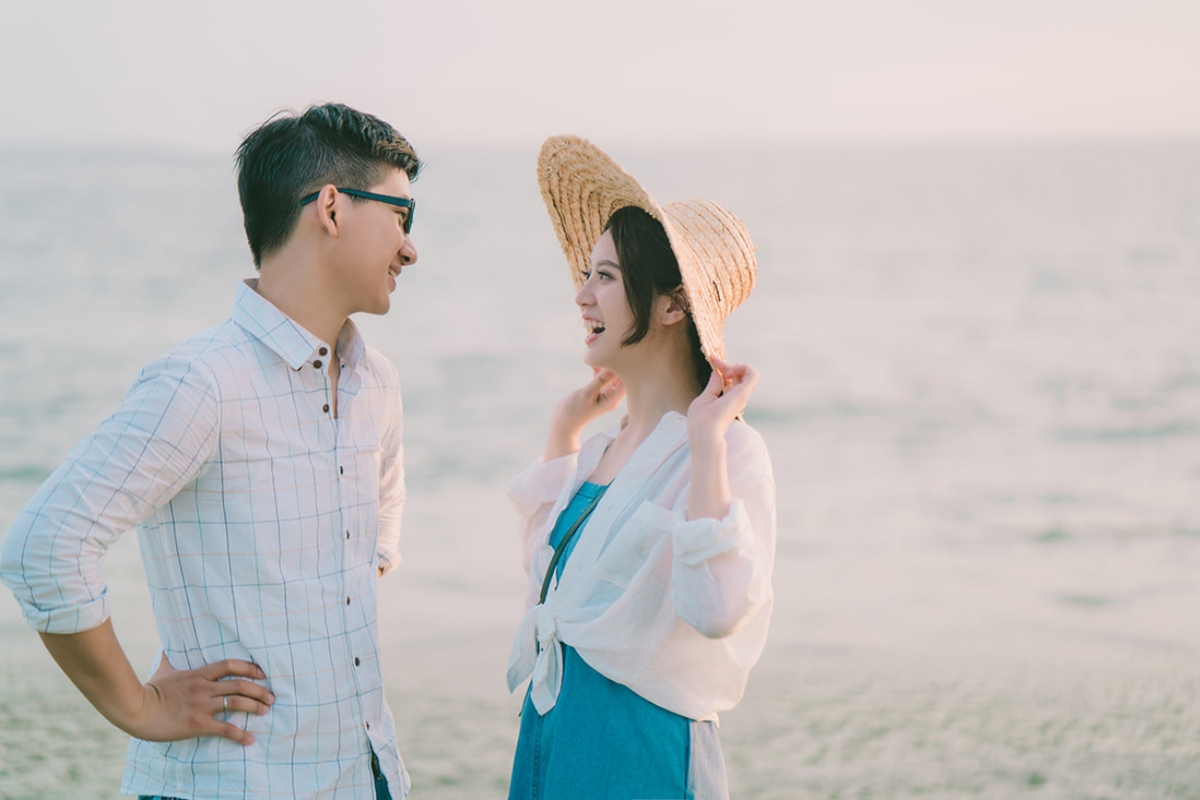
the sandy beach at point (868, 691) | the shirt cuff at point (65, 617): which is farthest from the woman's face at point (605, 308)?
the sandy beach at point (868, 691)

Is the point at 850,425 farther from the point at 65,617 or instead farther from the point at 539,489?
the point at 65,617

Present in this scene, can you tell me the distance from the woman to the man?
0.37m

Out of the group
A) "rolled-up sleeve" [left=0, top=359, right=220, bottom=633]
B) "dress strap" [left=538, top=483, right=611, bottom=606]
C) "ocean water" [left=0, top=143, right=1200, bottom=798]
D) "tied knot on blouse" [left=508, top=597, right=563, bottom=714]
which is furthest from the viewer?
"ocean water" [left=0, top=143, right=1200, bottom=798]

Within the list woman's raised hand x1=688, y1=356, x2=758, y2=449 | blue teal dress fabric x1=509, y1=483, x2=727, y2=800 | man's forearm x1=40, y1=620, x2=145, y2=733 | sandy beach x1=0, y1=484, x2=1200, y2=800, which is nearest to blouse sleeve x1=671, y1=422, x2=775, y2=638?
woman's raised hand x1=688, y1=356, x2=758, y2=449

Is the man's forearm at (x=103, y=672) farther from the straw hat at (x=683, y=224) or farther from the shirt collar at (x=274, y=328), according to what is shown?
the straw hat at (x=683, y=224)

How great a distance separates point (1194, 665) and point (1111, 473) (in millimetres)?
7232

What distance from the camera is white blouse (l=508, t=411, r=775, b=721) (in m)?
2.00

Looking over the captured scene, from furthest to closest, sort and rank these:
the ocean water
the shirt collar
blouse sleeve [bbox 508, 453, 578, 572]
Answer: the ocean water → blouse sleeve [bbox 508, 453, 578, 572] → the shirt collar

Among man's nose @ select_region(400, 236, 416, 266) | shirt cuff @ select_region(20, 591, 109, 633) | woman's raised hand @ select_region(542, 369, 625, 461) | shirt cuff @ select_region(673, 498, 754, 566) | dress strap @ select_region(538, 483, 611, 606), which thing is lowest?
shirt cuff @ select_region(20, 591, 109, 633)

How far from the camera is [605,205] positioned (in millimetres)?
2596

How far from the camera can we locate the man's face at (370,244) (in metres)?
2.18

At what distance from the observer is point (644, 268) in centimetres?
241

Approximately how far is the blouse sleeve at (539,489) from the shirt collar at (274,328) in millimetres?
701

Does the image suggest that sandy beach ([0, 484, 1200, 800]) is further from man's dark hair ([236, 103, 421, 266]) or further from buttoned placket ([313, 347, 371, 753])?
man's dark hair ([236, 103, 421, 266])
